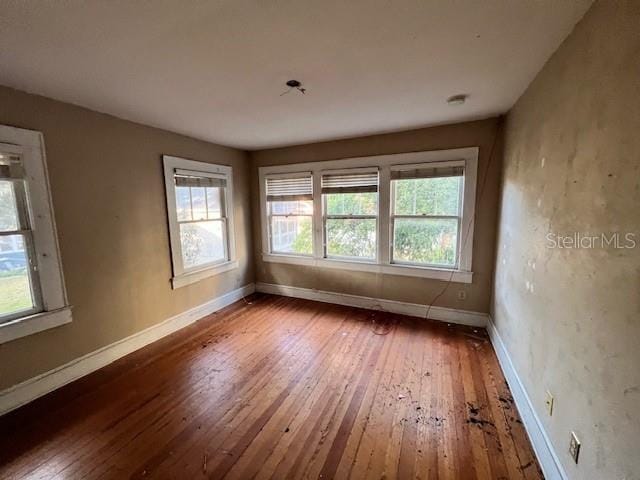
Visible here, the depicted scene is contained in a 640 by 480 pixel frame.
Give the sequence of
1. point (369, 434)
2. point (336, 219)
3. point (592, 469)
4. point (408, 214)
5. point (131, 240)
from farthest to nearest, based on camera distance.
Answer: point (336, 219) → point (408, 214) → point (131, 240) → point (369, 434) → point (592, 469)

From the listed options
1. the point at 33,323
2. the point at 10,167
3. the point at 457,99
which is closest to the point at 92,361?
the point at 33,323

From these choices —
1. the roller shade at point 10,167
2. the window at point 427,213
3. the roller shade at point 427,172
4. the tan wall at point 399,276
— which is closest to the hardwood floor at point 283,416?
the tan wall at point 399,276

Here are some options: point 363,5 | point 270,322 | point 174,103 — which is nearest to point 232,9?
point 363,5

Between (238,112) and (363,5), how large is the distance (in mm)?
1642

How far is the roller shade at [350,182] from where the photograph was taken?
3.56 meters

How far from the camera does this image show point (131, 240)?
9.22 feet

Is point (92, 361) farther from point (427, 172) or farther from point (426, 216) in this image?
point (427, 172)

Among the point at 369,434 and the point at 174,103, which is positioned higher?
the point at 174,103

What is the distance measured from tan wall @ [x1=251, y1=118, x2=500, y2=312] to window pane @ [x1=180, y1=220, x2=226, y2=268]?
732 millimetres

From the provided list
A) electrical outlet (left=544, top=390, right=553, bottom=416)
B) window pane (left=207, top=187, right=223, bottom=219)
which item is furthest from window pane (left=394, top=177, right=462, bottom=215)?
window pane (left=207, top=187, right=223, bottom=219)

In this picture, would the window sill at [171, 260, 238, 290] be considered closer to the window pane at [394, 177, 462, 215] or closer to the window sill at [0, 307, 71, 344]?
the window sill at [0, 307, 71, 344]

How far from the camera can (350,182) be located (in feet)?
12.2

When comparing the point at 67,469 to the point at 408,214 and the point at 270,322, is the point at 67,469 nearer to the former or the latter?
the point at 270,322

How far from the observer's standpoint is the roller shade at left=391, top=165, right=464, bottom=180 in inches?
122
